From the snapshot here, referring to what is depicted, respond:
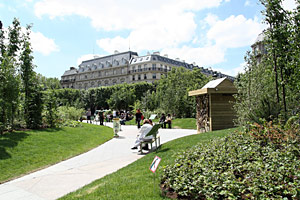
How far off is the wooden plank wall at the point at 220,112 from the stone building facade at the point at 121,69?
193ft

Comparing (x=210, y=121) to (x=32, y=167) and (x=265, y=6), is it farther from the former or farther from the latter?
(x=32, y=167)

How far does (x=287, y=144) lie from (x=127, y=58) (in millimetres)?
77669

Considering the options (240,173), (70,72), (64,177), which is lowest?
(64,177)

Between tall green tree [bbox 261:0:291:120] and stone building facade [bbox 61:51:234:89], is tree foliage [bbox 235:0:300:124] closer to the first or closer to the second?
tall green tree [bbox 261:0:291:120]

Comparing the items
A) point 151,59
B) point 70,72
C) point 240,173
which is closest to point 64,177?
point 240,173

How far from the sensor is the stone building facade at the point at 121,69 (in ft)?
246

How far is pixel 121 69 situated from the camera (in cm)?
8025

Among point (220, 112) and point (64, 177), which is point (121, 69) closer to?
point (220, 112)

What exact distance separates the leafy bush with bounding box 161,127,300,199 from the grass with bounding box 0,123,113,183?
15.0 ft

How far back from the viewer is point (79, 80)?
303 ft

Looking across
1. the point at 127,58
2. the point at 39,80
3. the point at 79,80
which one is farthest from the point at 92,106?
the point at 39,80

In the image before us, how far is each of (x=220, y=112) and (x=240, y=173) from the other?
7.90 metres

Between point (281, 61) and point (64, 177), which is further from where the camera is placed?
point (281, 61)

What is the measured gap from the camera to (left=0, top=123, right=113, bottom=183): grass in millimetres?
6832
